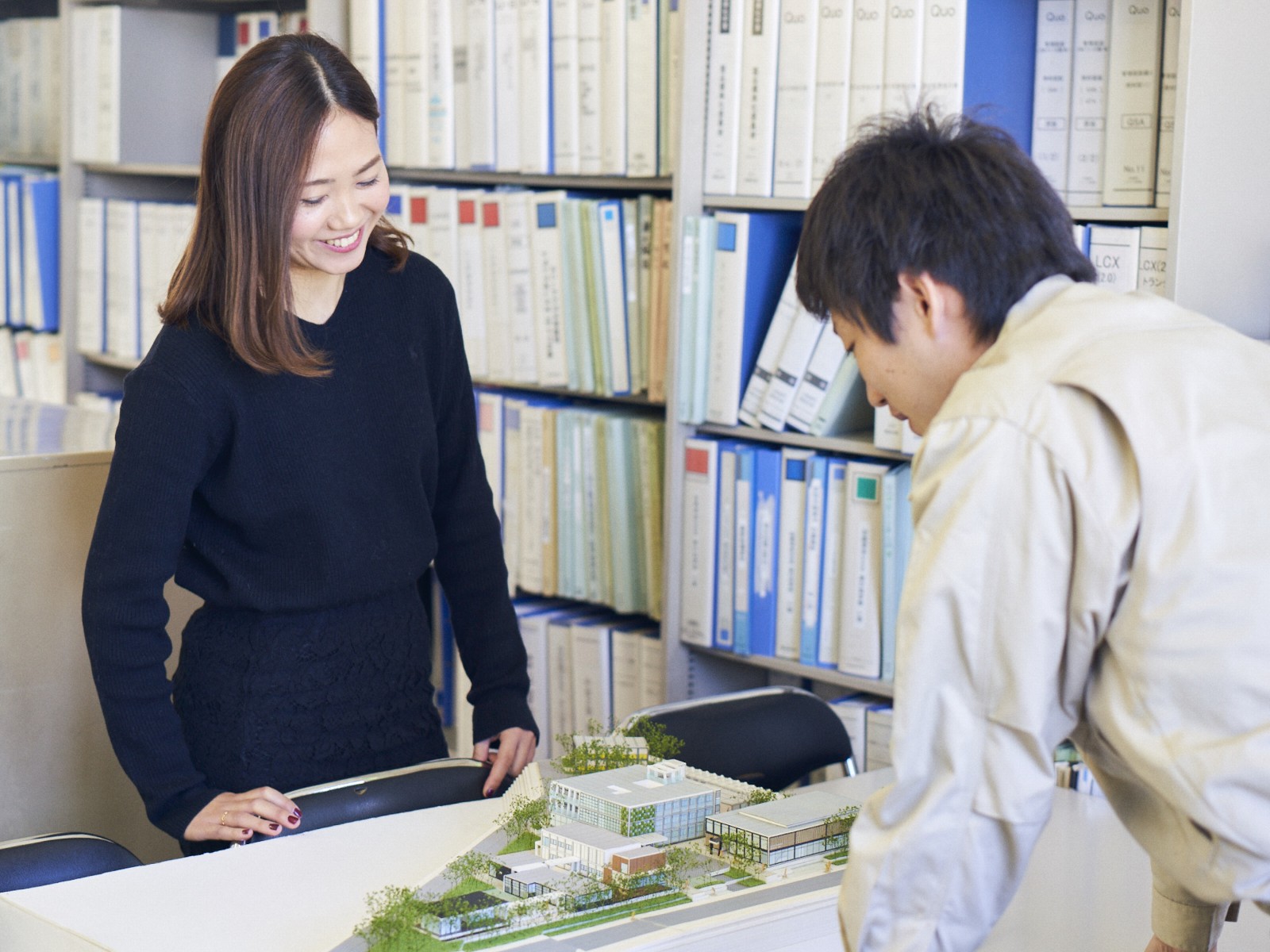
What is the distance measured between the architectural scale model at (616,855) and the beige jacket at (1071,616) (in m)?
0.29

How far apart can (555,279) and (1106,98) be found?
100 centimetres

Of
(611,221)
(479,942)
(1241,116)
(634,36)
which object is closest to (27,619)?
(479,942)

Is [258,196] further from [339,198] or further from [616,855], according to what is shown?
[616,855]

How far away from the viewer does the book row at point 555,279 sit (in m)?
2.48

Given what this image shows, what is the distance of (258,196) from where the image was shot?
1.50m

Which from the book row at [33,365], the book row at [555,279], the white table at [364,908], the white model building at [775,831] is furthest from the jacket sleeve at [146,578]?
the book row at [33,365]

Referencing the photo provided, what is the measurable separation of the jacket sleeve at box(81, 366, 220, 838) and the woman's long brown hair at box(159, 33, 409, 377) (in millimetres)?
100

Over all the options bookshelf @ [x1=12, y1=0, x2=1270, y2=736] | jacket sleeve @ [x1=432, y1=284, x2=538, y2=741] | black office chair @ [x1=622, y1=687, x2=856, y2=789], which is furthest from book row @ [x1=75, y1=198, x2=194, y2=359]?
black office chair @ [x1=622, y1=687, x2=856, y2=789]

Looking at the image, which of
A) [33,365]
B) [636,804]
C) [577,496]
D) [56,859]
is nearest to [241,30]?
[33,365]

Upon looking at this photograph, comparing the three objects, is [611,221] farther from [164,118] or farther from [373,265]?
[164,118]

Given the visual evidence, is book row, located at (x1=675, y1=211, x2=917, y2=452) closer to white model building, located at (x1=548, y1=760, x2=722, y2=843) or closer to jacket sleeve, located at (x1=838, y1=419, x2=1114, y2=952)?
white model building, located at (x1=548, y1=760, x2=722, y2=843)

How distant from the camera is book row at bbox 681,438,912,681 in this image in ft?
7.16

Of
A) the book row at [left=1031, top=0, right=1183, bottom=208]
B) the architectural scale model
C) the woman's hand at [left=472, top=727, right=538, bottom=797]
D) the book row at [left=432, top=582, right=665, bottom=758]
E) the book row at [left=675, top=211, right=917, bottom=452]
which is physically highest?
the book row at [left=1031, top=0, right=1183, bottom=208]

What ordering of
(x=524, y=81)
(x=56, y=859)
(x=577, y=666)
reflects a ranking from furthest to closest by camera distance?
(x=577, y=666) < (x=524, y=81) < (x=56, y=859)
